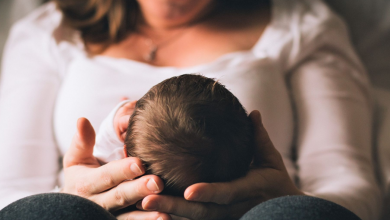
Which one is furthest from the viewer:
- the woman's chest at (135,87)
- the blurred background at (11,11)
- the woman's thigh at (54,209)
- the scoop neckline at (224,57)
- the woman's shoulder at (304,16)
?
the blurred background at (11,11)

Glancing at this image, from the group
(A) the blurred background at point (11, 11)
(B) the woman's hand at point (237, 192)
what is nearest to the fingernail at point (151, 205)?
(B) the woman's hand at point (237, 192)

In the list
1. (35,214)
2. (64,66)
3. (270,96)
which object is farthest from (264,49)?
(35,214)

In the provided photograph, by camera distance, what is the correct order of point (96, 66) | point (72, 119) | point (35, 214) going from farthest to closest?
point (96, 66), point (72, 119), point (35, 214)

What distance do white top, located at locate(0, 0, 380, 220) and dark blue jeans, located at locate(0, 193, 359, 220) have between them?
14 centimetres

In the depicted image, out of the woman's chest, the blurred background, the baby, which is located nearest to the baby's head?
the baby

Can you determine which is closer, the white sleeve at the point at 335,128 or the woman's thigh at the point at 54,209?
the woman's thigh at the point at 54,209

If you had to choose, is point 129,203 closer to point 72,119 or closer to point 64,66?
point 72,119

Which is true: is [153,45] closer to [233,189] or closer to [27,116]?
[27,116]

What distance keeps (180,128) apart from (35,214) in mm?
182

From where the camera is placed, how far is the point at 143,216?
16.8 inches

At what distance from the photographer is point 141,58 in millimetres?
718

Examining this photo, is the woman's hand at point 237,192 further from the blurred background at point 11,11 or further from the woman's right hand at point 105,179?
the blurred background at point 11,11

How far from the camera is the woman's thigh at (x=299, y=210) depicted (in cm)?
37

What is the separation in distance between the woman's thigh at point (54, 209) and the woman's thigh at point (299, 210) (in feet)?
0.59
